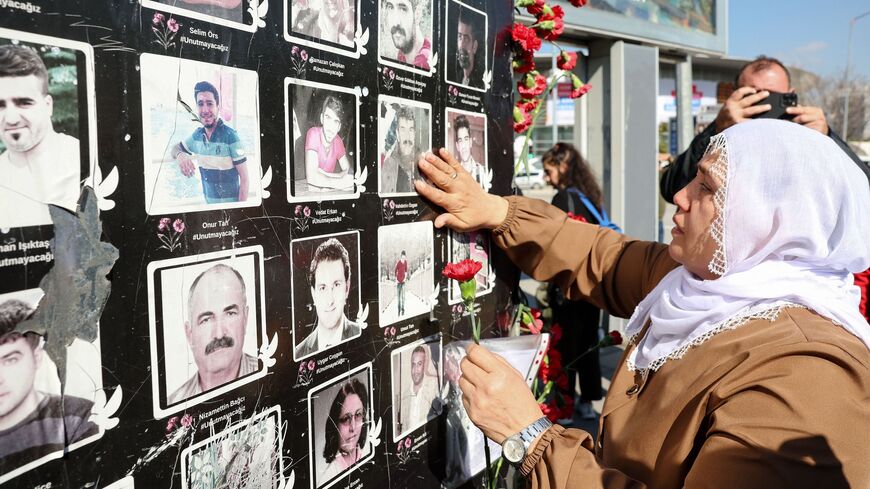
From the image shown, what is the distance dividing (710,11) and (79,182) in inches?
237

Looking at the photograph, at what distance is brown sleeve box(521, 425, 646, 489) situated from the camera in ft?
4.42

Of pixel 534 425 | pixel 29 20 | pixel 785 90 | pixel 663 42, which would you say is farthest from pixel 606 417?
pixel 663 42

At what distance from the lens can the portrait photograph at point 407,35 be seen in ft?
5.32

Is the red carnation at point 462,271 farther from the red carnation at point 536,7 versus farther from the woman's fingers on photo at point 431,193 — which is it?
the red carnation at point 536,7

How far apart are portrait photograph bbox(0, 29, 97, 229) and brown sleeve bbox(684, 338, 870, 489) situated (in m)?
1.08

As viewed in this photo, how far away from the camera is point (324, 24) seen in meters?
1.41

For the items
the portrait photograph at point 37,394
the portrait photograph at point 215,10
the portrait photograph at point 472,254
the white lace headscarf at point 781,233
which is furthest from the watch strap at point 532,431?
the portrait photograph at point 215,10

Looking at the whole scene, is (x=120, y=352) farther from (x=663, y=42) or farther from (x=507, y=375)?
(x=663, y=42)

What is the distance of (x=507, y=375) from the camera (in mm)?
1642

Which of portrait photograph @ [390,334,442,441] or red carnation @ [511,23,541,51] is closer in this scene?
portrait photograph @ [390,334,442,441]

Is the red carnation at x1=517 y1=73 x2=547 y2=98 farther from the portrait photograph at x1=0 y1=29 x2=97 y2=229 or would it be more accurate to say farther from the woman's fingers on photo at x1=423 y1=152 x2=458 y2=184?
the portrait photograph at x1=0 y1=29 x2=97 y2=229

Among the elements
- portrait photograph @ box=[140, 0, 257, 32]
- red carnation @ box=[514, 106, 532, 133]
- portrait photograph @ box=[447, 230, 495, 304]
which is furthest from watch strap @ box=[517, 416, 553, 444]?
red carnation @ box=[514, 106, 532, 133]

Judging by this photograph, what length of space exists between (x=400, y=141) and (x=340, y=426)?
27.1 inches

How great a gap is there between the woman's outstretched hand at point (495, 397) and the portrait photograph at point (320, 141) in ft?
1.71
